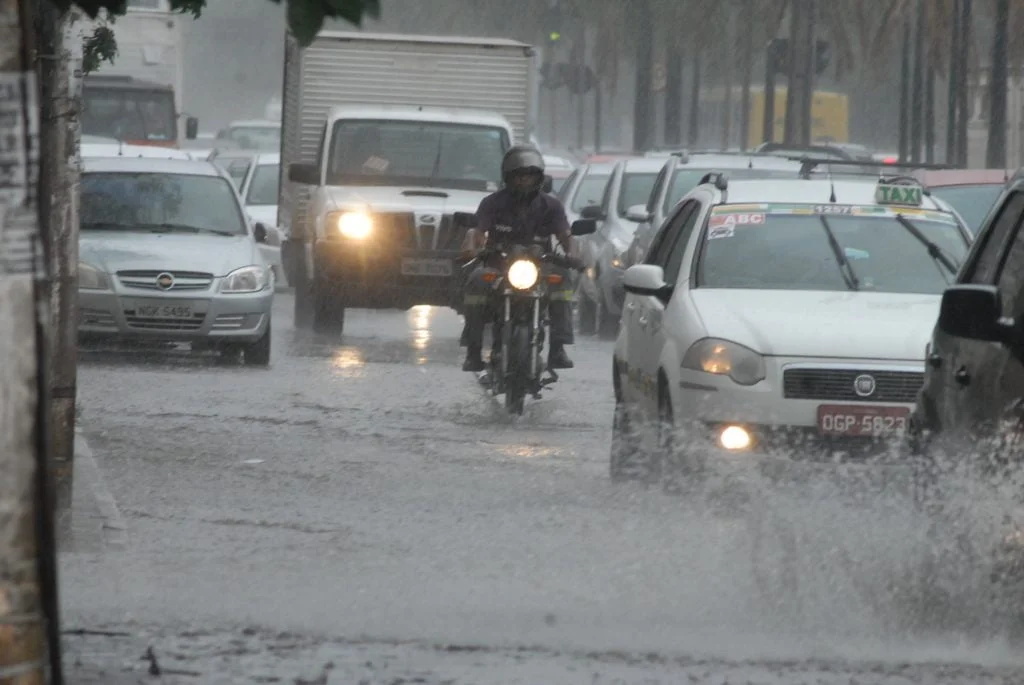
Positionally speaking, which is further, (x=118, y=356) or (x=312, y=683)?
(x=118, y=356)

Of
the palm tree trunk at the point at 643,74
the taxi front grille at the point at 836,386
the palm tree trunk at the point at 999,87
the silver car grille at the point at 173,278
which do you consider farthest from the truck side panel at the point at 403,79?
the palm tree trunk at the point at 643,74

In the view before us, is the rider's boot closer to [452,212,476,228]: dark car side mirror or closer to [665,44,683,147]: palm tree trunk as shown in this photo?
[452,212,476,228]: dark car side mirror

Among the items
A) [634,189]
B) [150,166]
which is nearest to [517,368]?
[150,166]

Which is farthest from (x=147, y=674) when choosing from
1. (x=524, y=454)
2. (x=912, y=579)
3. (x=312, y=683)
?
(x=524, y=454)

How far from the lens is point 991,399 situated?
7.05 m

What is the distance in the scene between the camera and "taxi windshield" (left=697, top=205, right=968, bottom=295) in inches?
436

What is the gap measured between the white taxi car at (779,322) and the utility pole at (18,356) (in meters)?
6.15

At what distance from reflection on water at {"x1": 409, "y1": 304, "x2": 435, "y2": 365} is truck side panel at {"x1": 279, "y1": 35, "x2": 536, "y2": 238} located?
1746 millimetres

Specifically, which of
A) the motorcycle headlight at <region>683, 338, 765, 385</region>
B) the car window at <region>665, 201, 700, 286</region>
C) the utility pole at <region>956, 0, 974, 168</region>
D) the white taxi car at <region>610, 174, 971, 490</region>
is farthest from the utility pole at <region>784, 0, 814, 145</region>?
the motorcycle headlight at <region>683, 338, 765, 385</region>

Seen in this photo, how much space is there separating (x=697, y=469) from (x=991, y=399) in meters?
3.23

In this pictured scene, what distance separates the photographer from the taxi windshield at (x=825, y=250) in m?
11.1

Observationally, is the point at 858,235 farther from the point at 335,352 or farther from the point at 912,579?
the point at 335,352

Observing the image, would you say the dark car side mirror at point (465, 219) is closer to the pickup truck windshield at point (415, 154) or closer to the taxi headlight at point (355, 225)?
the taxi headlight at point (355, 225)

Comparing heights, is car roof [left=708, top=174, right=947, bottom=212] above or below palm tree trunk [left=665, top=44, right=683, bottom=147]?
above
